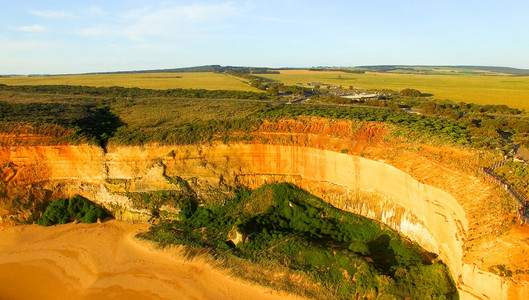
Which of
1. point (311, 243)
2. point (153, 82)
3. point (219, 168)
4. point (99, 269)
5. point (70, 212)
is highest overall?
point (153, 82)

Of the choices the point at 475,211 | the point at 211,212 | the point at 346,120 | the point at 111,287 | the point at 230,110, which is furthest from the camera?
the point at 230,110

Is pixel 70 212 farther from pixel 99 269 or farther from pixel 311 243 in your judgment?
pixel 311 243

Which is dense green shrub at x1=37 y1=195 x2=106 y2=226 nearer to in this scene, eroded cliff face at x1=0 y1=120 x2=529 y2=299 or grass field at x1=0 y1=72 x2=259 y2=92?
eroded cliff face at x1=0 y1=120 x2=529 y2=299

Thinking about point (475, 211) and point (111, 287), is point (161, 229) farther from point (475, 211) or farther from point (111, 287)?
point (475, 211)

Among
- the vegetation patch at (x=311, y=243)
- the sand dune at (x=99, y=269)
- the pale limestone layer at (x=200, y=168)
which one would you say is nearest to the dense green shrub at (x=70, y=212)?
the sand dune at (x=99, y=269)

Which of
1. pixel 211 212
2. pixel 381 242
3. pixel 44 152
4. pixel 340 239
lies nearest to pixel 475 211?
pixel 381 242

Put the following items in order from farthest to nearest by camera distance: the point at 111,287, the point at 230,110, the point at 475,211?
the point at 230,110, the point at 111,287, the point at 475,211

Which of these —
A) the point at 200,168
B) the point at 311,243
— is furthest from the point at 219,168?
the point at 311,243
